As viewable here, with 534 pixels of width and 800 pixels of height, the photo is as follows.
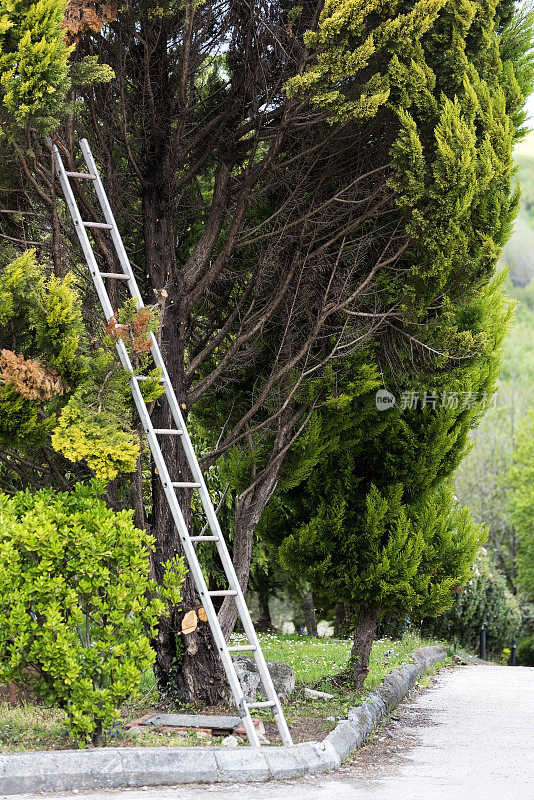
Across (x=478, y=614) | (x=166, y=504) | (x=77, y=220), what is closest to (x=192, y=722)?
(x=166, y=504)

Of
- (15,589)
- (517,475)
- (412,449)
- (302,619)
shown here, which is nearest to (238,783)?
(15,589)

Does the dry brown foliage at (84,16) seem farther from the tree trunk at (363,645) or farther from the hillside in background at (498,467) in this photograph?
the hillside in background at (498,467)

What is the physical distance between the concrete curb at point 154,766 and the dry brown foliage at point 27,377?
2006 millimetres

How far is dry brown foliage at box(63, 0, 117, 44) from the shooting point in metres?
5.05

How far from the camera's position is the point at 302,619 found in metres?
18.5

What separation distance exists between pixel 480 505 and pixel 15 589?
80.9 feet

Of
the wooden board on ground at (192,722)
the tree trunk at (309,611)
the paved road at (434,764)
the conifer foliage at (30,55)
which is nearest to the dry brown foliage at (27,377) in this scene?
the conifer foliage at (30,55)

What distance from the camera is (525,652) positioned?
85.7 ft

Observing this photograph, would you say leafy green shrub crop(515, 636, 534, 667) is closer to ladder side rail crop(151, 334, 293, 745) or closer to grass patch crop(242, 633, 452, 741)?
grass patch crop(242, 633, 452, 741)

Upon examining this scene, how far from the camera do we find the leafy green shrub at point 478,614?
56.5 ft

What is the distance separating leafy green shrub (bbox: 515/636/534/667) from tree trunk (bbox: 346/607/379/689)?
1950 cm

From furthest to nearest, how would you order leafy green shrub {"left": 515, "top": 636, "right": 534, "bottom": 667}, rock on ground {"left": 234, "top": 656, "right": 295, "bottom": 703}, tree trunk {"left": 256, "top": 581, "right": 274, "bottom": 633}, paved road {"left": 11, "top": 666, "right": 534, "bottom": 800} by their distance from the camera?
leafy green shrub {"left": 515, "top": 636, "right": 534, "bottom": 667}
tree trunk {"left": 256, "top": 581, "right": 274, "bottom": 633}
rock on ground {"left": 234, "top": 656, "right": 295, "bottom": 703}
paved road {"left": 11, "top": 666, "right": 534, "bottom": 800}

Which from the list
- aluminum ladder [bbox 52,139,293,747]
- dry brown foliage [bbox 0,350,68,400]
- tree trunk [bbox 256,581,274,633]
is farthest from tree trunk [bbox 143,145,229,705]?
tree trunk [bbox 256,581,274,633]

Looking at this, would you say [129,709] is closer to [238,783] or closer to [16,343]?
[238,783]
